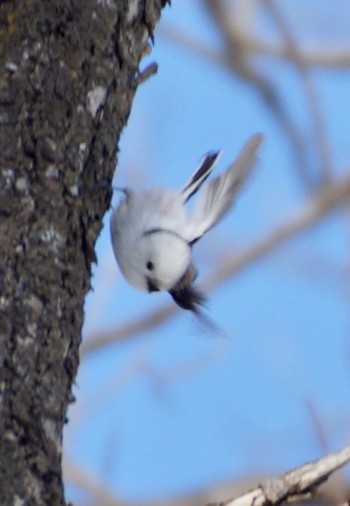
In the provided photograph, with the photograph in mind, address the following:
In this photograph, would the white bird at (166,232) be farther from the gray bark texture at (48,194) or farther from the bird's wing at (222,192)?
the gray bark texture at (48,194)

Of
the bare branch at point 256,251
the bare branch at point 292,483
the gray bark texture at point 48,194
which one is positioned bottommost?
the bare branch at point 292,483

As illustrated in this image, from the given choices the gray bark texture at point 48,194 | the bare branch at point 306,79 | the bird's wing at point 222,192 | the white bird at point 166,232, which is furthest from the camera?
the bare branch at point 306,79

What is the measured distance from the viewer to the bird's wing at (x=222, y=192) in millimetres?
2070

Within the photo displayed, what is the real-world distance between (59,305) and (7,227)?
0.14 metres

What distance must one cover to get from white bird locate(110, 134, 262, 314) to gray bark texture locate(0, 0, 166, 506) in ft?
1.65

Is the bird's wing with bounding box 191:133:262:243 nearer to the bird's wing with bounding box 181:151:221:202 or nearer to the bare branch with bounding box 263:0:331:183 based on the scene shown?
the bird's wing with bounding box 181:151:221:202

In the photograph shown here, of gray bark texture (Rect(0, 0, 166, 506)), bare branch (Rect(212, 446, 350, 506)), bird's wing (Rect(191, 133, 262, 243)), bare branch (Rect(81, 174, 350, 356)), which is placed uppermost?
bare branch (Rect(81, 174, 350, 356))

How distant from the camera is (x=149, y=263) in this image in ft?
7.60

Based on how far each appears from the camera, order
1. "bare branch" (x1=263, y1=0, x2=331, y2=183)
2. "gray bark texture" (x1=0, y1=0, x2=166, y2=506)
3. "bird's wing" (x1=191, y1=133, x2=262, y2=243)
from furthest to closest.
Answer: "bare branch" (x1=263, y1=0, x2=331, y2=183) → "bird's wing" (x1=191, y1=133, x2=262, y2=243) → "gray bark texture" (x1=0, y1=0, x2=166, y2=506)

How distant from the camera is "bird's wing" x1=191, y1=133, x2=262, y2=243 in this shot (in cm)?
207

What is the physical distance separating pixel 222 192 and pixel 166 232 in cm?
22

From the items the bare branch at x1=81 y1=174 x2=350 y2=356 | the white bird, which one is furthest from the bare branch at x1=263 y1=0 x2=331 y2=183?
the white bird

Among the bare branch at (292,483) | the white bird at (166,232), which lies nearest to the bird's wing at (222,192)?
the white bird at (166,232)

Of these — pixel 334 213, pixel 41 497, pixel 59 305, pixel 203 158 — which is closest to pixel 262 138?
pixel 203 158
